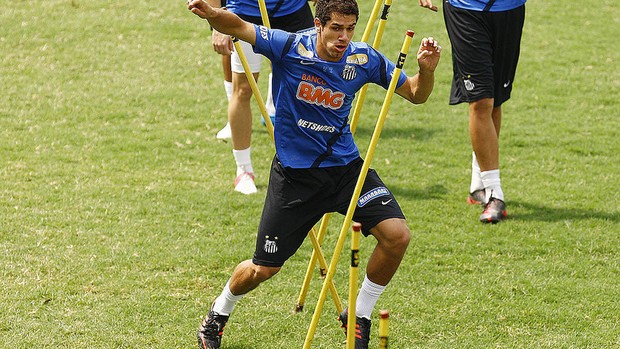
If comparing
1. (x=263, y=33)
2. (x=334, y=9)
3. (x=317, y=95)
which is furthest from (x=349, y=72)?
(x=263, y=33)

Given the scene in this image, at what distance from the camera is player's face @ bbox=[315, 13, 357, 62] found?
5.77m

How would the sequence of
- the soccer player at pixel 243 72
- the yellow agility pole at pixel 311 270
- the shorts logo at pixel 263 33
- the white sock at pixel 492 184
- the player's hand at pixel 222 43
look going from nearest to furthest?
the shorts logo at pixel 263 33, the yellow agility pole at pixel 311 270, the player's hand at pixel 222 43, the white sock at pixel 492 184, the soccer player at pixel 243 72

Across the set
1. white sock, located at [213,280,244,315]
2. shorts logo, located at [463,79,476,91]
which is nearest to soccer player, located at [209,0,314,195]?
shorts logo, located at [463,79,476,91]

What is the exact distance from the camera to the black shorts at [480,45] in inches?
334

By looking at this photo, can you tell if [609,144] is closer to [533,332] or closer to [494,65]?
[494,65]

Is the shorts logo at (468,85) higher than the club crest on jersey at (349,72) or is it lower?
lower

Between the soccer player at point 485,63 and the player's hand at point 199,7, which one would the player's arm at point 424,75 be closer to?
the player's hand at point 199,7

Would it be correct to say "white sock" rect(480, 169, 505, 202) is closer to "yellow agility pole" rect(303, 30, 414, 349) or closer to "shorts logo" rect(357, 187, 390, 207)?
"shorts logo" rect(357, 187, 390, 207)

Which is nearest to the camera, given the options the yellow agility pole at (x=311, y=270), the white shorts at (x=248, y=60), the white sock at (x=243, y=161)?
the yellow agility pole at (x=311, y=270)

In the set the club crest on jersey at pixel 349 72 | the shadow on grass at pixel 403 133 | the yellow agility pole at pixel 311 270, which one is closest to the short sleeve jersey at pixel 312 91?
the club crest on jersey at pixel 349 72

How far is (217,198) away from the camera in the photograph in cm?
877

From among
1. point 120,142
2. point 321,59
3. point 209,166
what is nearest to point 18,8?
point 120,142

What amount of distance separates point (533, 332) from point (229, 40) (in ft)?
9.34

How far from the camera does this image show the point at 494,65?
28.5 feet
